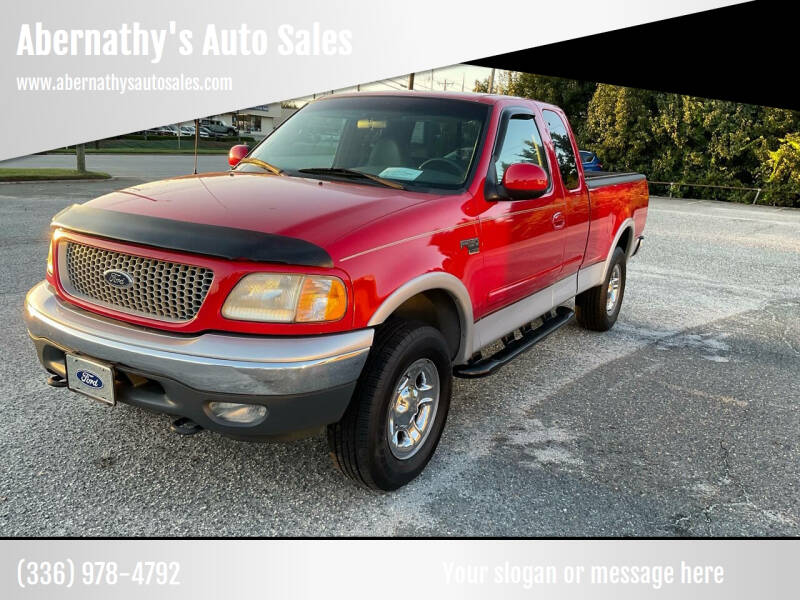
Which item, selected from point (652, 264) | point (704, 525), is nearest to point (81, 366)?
point (704, 525)

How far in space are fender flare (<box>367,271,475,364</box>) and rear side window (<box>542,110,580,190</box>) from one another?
5.79ft

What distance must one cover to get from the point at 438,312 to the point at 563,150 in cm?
216

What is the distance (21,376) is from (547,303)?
140 inches

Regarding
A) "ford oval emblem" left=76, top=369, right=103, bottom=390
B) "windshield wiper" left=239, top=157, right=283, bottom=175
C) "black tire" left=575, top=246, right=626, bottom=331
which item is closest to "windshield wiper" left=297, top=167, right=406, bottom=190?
"windshield wiper" left=239, top=157, right=283, bottom=175

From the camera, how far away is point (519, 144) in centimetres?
440

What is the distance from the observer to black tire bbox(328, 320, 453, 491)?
9.70 ft

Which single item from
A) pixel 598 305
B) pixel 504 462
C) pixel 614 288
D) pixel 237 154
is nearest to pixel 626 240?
pixel 614 288

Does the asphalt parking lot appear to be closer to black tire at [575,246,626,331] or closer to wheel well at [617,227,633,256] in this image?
black tire at [575,246,626,331]

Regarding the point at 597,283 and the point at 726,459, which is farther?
the point at 597,283

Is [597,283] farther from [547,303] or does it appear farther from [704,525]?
[704,525]

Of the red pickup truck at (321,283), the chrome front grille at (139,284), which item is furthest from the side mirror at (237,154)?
the chrome front grille at (139,284)

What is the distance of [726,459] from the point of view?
153 inches

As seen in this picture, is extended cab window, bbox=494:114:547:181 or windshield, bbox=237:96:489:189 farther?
extended cab window, bbox=494:114:547:181

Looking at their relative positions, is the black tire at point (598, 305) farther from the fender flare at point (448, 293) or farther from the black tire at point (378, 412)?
the black tire at point (378, 412)
